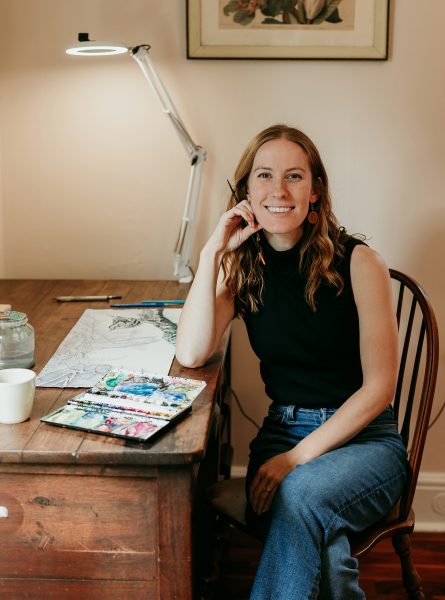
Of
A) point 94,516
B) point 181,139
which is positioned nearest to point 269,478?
point 94,516

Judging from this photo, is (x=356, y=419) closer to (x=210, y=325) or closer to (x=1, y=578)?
(x=210, y=325)

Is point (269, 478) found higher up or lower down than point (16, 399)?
lower down

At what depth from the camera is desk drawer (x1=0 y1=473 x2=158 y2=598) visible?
4.33ft

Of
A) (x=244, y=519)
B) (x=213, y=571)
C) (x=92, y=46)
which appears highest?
(x=92, y=46)

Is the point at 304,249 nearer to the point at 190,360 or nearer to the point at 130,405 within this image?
the point at 190,360

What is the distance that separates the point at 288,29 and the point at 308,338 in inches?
39.7

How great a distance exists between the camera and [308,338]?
1.77 meters

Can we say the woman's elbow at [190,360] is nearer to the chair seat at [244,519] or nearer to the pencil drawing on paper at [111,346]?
the pencil drawing on paper at [111,346]

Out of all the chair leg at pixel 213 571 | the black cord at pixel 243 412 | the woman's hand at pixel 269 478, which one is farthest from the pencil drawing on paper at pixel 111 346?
the black cord at pixel 243 412

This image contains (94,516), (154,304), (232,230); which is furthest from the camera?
(154,304)

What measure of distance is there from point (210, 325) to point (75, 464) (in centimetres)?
53

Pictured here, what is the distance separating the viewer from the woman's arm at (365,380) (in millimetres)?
1616

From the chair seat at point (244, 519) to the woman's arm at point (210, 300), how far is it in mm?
313

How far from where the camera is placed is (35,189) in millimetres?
2436
